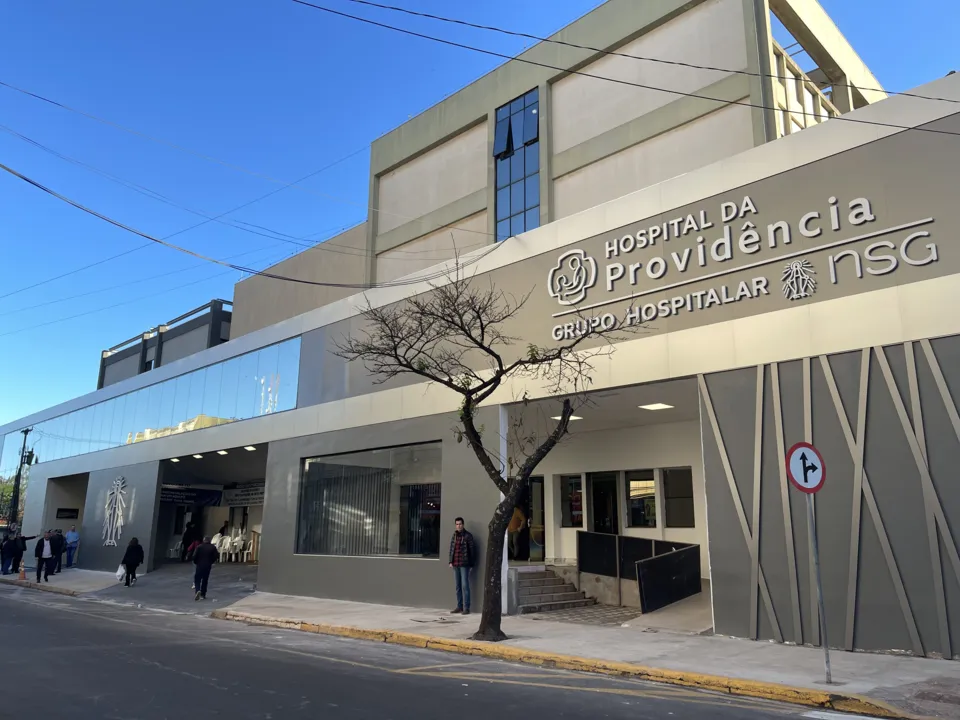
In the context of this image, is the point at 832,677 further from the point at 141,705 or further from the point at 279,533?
the point at 279,533

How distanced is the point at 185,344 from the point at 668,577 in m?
24.8

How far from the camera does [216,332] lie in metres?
30.0

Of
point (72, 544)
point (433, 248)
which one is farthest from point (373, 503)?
point (72, 544)

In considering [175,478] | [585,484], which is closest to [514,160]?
[585,484]

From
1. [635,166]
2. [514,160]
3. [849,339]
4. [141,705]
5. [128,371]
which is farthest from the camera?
[128,371]

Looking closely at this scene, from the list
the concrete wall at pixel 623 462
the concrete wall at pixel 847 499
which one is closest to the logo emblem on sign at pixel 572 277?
the concrete wall at pixel 847 499

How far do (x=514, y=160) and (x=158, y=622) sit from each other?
46.4ft

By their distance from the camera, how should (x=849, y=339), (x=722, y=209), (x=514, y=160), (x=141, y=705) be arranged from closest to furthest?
(x=141, y=705), (x=849, y=339), (x=722, y=209), (x=514, y=160)

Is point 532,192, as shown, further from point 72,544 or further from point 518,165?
point 72,544

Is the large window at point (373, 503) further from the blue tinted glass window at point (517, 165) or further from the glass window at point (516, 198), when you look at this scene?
the blue tinted glass window at point (517, 165)

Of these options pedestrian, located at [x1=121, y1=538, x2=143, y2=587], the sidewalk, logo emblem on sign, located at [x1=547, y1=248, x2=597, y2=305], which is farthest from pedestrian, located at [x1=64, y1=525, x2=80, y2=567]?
logo emblem on sign, located at [x1=547, y1=248, x2=597, y2=305]

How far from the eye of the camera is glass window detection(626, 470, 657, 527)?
19.1m

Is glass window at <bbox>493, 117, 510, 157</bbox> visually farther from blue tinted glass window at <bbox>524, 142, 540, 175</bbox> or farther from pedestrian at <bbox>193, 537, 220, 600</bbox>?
pedestrian at <bbox>193, 537, 220, 600</bbox>

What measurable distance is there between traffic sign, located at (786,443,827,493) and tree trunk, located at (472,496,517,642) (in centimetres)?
491
